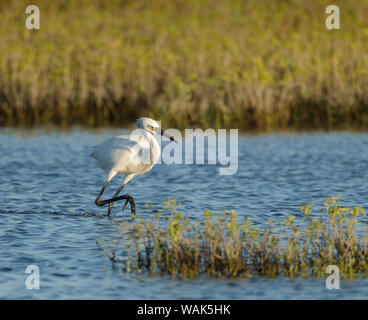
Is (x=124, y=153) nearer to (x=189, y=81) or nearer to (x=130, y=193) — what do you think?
(x=130, y=193)

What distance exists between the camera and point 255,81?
1725 cm

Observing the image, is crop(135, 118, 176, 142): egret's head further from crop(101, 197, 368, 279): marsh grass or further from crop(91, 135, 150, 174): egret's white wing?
crop(101, 197, 368, 279): marsh grass

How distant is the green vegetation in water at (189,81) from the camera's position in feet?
57.8

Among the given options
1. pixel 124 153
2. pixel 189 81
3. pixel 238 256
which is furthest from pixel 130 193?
pixel 189 81

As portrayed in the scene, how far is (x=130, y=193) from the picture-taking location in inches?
457

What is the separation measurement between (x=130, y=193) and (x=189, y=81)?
6878 millimetres

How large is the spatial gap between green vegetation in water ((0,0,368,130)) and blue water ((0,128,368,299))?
116 centimetres

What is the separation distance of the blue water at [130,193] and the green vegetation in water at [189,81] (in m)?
1.16

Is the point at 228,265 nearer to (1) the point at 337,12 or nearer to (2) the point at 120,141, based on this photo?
(2) the point at 120,141

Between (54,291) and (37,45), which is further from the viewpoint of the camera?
(37,45)

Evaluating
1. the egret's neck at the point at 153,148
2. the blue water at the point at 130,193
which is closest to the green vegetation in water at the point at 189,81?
the blue water at the point at 130,193

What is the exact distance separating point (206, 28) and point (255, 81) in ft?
22.0

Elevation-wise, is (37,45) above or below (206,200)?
above
